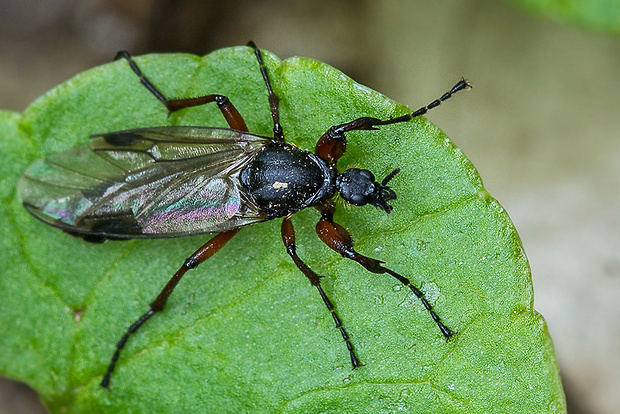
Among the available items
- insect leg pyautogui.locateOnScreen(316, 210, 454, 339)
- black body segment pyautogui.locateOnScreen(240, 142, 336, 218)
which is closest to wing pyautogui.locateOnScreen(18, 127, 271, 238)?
black body segment pyautogui.locateOnScreen(240, 142, 336, 218)

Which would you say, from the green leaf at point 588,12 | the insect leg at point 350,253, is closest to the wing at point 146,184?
the insect leg at point 350,253

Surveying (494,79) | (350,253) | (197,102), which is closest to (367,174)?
(350,253)

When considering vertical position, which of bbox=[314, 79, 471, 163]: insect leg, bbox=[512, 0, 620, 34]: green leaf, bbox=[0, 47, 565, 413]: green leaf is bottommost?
bbox=[0, 47, 565, 413]: green leaf

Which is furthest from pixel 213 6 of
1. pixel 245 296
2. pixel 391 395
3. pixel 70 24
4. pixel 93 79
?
pixel 391 395

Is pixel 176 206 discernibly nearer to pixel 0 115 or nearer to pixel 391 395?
pixel 0 115

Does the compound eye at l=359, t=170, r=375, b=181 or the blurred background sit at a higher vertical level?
the blurred background

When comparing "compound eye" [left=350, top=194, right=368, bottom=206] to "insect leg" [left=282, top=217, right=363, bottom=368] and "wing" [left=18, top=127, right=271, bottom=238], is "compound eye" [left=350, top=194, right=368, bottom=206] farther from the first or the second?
"wing" [left=18, top=127, right=271, bottom=238]
